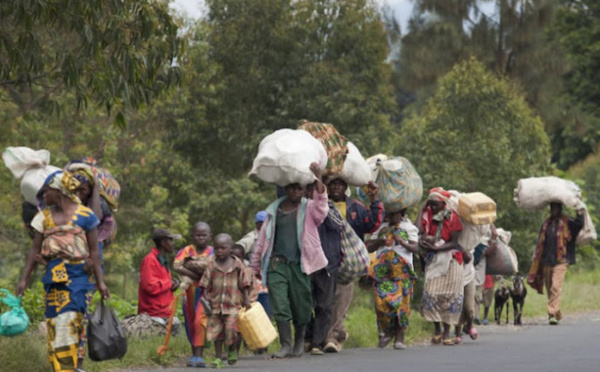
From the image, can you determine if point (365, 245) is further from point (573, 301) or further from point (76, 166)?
point (573, 301)

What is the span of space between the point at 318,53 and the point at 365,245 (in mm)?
16508

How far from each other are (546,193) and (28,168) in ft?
29.4

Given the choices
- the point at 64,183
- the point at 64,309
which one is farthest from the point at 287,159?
the point at 64,309

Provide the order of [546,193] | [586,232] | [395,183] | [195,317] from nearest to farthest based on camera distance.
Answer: [195,317] < [395,183] < [546,193] < [586,232]

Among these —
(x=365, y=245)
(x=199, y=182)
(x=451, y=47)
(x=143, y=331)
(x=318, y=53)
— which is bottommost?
(x=143, y=331)

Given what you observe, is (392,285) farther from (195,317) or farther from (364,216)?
(195,317)

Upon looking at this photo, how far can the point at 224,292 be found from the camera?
37.7ft

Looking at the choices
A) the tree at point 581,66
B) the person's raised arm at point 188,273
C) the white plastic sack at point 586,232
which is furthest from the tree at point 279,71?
the tree at point 581,66

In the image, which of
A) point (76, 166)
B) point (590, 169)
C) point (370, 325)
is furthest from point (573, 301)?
point (590, 169)

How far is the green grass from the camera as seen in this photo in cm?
1038

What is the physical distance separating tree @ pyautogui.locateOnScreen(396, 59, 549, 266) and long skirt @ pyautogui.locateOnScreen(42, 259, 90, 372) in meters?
15.2

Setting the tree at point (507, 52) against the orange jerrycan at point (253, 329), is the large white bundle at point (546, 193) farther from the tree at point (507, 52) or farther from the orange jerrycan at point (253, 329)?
the tree at point (507, 52)

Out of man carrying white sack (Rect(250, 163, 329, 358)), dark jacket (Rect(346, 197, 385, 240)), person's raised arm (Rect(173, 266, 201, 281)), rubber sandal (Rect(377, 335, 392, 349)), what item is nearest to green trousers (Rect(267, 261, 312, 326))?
man carrying white sack (Rect(250, 163, 329, 358))

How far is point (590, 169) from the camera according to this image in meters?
40.2
